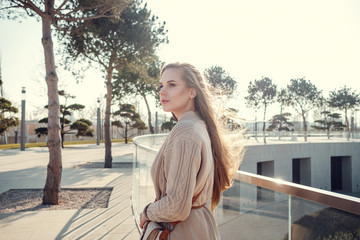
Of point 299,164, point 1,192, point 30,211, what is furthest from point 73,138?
point 30,211

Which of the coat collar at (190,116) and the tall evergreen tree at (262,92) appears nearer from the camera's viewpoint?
the coat collar at (190,116)

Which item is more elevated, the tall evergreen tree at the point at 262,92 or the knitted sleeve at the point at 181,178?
the tall evergreen tree at the point at 262,92

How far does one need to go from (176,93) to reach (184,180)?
55cm

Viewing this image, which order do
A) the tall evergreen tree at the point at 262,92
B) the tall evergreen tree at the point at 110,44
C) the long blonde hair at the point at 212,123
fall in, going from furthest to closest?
the tall evergreen tree at the point at 262,92
the tall evergreen tree at the point at 110,44
the long blonde hair at the point at 212,123

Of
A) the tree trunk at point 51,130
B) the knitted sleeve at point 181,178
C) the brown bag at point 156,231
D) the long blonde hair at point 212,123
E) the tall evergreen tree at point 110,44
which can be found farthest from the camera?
the tall evergreen tree at point 110,44

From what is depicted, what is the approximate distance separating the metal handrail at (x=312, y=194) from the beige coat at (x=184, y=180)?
1.81ft

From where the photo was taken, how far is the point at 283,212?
5.87 ft

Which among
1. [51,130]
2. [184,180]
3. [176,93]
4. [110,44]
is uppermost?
[110,44]

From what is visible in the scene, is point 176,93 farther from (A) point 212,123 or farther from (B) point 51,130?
(B) point 51,130

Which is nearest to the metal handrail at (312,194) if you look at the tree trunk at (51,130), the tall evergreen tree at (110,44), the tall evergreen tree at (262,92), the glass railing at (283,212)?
the glass railing at (283,212)

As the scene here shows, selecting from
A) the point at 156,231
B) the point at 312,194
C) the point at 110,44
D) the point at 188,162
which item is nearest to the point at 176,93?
the point at 188,162

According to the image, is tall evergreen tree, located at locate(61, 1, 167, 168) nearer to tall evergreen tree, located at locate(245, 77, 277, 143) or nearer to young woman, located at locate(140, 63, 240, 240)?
young woman, located at locate(140, 63, 240, 240)

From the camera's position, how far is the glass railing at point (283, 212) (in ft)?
4.47

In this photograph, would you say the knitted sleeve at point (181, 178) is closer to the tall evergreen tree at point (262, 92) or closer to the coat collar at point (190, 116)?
the coat collar at point (190, 116)
